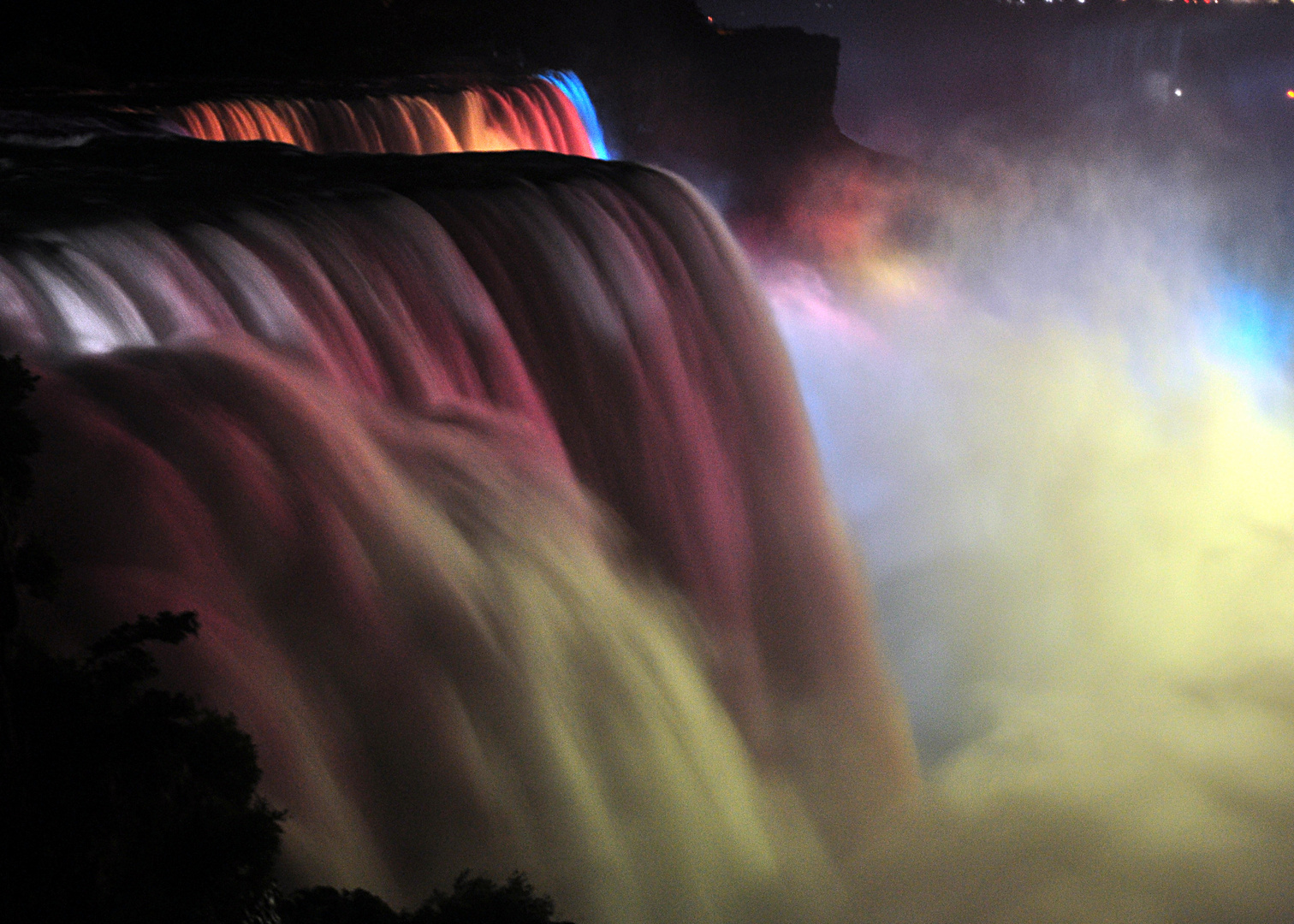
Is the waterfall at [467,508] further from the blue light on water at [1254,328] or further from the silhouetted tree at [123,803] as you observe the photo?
the blue light on water at [1254,328]

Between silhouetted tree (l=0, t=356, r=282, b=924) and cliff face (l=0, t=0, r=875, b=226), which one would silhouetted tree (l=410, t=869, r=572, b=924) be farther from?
cliff face (l=0, t=0, r=875, b=226)

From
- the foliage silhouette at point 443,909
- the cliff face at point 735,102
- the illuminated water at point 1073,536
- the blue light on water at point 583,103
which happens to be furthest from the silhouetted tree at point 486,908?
the cliff face at point 735,102

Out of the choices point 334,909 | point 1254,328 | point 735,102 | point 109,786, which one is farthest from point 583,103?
point 109,786

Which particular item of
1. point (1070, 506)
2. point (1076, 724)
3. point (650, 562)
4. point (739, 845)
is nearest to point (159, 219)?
point (650, 562)

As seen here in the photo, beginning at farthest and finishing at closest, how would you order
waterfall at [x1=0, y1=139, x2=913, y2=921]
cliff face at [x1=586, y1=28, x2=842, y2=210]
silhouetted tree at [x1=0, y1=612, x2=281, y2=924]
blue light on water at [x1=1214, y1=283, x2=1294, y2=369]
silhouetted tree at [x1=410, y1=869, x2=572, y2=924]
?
cliff face at [x1=586, y1=28, x2=842, y2=210] < blue light on water at [x1=1214, y1=283, x2=1294, y2=369] < waterfall at [x1=0, y1=139, x2=913, y2=921] < silhouetted tree at [x1=410, y1=869, x2=572, y2=924] < silhouetted tree at [x1=0, y1=612, x2=281, y2=924]

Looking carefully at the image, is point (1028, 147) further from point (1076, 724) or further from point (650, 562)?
point (650, 562)

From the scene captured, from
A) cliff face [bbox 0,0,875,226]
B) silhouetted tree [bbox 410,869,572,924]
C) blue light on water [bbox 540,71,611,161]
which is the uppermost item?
cliff face [bbox 0,0,875,226]

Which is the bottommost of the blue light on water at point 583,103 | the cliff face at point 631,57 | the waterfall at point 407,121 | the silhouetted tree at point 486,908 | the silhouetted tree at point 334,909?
the silhouetted tree at point 334,909

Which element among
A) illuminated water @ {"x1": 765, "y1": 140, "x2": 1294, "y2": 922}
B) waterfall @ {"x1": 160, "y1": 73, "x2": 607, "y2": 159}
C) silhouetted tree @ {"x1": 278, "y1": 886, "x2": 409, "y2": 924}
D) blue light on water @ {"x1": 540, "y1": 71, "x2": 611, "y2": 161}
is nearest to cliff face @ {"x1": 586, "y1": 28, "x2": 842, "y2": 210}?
blue light on water @ {"x1": 540, "y1": 71, "x2": 611, "y2": 161}

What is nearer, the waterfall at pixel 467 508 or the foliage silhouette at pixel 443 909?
the foliage silhouette at pixel 443 909
